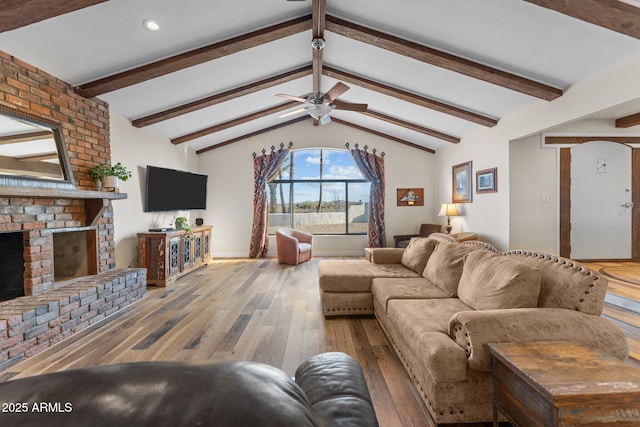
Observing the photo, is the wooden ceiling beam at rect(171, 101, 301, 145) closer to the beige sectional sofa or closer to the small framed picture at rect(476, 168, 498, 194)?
the small framed picture at rect(476, 168, 498, 194)

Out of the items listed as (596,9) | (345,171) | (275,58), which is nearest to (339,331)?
(596,9)

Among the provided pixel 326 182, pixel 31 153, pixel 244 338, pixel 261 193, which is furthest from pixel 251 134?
pixel 244 338

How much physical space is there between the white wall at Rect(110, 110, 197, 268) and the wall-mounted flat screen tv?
152mm

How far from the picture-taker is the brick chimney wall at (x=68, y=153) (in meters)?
2.92

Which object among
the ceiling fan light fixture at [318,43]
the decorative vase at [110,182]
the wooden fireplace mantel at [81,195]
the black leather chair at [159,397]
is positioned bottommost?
the black leather chair at [159,397]

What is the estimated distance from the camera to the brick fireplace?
2.71 meters

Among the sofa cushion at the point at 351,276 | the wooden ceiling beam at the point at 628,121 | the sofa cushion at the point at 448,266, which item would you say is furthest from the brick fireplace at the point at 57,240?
the wooden ceiling beam at the point at 628,121

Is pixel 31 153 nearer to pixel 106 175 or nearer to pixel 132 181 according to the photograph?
pixel 106 175

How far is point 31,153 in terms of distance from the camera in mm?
3074

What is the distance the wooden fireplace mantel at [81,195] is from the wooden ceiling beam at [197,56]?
1.23 m

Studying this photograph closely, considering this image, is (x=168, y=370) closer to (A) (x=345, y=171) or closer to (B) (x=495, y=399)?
(B) (x=495, y=399)

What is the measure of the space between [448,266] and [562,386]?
168 cm

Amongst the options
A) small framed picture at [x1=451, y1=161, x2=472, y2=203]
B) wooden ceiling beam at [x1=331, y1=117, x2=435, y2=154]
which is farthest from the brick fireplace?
small framed picture at [x1=451, y1=161, x2=472, y2=203]

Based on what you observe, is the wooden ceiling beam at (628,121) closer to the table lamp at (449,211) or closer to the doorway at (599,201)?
the doorway at (599,201)
